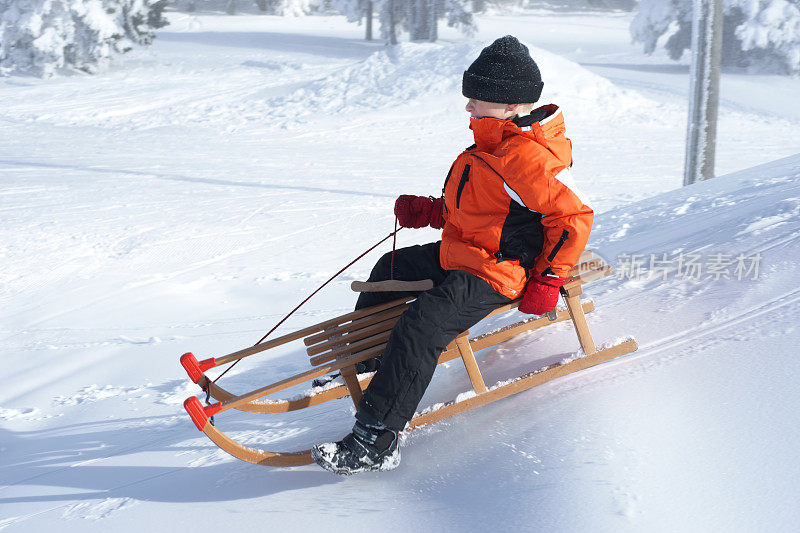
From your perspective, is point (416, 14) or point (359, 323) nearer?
point (359, 323)

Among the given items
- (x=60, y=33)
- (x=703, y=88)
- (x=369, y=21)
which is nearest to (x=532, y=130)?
(x=703, y=88)

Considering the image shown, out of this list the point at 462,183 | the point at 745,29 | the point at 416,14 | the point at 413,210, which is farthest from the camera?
the point at 416,14

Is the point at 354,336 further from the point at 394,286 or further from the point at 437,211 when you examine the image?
the point at 437,211

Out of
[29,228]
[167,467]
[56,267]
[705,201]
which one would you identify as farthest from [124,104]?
[167,467]

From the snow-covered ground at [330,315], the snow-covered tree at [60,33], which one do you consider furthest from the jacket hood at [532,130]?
the snow-covered tree at [60,33]

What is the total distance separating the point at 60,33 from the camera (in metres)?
21.2

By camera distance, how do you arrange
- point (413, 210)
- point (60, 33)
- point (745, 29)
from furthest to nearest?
point (60, 33) < point (745, 29) < point (413, 210)

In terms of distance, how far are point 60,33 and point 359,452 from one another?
865 inches

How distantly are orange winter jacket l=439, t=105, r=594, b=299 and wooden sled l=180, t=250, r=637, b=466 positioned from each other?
0.20 meters

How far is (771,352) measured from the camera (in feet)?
9.85

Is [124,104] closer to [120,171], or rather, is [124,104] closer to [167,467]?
[120,171]

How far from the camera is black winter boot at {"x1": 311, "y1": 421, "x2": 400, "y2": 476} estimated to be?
2.66m

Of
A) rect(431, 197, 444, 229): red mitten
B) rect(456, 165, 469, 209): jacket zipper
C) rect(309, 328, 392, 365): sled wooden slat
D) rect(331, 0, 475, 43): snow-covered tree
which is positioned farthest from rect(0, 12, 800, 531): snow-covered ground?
rect(331, 0, 475, 43): snow-covered tree

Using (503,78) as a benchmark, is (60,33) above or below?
above
